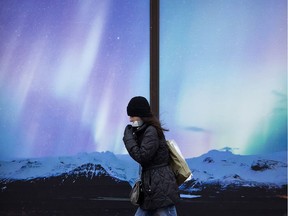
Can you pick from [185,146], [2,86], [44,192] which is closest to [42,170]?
[44,192]

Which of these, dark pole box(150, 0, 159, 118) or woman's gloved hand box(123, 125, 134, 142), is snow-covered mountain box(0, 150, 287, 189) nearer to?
dark pole box(150, 0, 159, 118)

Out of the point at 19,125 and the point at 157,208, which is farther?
the point at 19,125

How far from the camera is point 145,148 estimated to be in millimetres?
4336

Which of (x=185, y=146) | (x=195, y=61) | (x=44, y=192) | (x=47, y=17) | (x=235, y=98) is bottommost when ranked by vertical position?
(x=44, y=192)

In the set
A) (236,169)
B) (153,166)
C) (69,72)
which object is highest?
(69,72)

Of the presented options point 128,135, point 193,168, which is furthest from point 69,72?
point 128,135

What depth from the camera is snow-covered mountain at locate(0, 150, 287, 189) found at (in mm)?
6707

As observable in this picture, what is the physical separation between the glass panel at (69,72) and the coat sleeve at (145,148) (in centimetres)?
239

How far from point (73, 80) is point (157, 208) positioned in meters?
2.81

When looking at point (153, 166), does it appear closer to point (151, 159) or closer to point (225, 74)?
point (151, 159)

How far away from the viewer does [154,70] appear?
6.79 metres

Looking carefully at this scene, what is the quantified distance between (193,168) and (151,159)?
95.7 inches

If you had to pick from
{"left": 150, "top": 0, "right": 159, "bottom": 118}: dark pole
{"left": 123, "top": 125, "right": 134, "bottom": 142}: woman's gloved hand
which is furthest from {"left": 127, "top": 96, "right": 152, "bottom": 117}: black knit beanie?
{"left": 150, "top": 0, "right": 159, "bottom": 118}: dark pole

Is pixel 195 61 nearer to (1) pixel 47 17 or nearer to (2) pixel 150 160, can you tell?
(1) pixel 47 17
